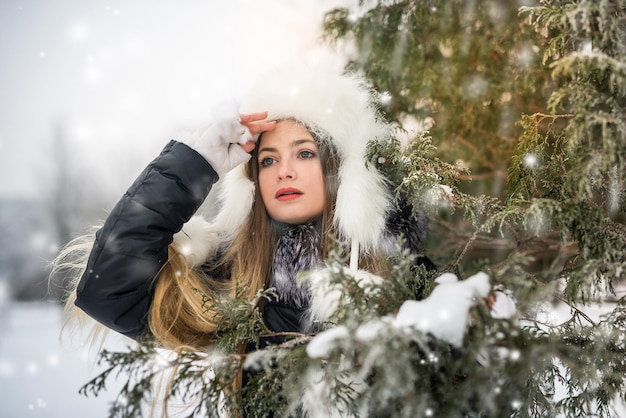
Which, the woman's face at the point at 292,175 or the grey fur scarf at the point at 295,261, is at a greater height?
the woman's face at the point at 292,175

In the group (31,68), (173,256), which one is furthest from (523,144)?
(31,68)

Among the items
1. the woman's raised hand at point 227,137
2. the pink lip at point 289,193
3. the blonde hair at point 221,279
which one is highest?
the woman's raised hand at point 227,137

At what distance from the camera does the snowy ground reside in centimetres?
254

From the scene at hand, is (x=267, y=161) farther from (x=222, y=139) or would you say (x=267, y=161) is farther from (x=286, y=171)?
(x=222, y=139)

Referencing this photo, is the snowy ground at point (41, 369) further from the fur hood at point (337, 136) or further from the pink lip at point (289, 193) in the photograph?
the pink lip at point (289, 193)

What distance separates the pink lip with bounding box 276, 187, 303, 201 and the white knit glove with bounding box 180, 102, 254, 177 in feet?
0.64

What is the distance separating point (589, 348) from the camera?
4.30ft

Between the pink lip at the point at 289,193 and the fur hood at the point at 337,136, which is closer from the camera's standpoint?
the fur hood at the point at 337,136

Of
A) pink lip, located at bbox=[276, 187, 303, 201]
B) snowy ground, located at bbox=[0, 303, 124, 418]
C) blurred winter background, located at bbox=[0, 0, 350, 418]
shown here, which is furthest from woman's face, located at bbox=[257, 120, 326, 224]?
blurred winter background, located at bbox=[0, 0, 350, 418]

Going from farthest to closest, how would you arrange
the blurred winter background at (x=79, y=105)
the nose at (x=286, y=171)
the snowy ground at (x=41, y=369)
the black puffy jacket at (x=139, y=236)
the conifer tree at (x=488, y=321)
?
1. the blurred winter background at (x=79, y=105)
2. the snowy ground at (x=41, y=369)
3. the nose at (x=286, y=171)
4. the black puffy jacket at (x=139, y=236)
5. the conifer tree at (x=488, y=321)

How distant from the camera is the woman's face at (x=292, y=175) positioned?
1852mm

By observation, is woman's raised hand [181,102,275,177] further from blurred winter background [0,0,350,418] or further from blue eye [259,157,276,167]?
blurred winter background [0,0,350,418]

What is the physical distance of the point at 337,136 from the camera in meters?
1.84

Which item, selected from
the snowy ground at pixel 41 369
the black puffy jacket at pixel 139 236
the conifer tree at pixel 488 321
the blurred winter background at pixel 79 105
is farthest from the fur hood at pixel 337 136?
the blurred winter background at pixel 79 105
